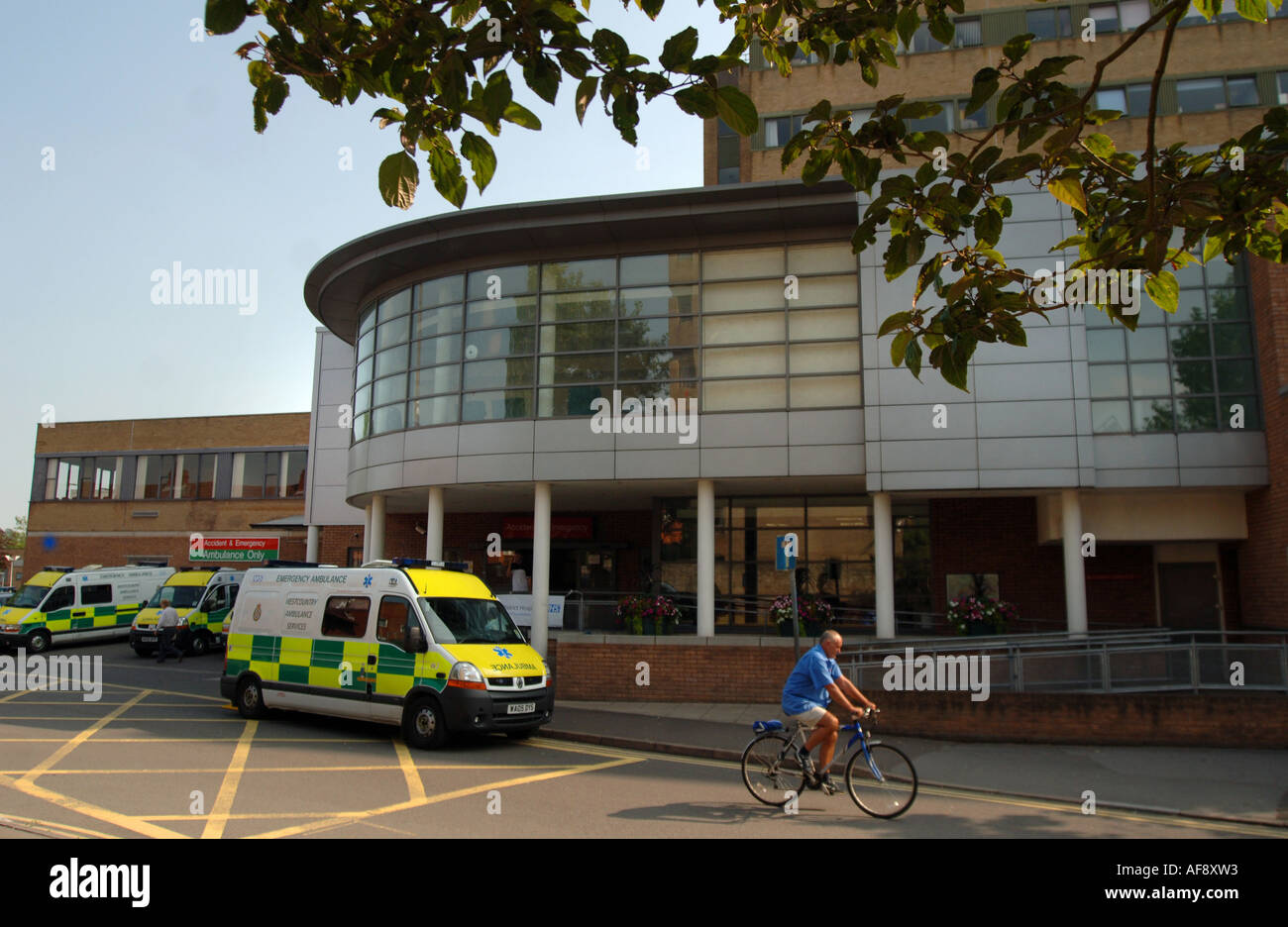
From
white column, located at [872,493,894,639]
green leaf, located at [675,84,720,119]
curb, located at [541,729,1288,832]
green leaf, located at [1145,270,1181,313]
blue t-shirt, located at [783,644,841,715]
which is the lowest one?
curb, located at [541,729,1288,832]

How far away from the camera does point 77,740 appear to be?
11227mm

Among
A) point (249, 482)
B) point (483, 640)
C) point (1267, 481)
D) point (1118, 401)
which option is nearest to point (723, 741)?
point (483, 640)

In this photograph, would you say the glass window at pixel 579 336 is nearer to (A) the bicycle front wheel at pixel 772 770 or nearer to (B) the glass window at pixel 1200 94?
(A) the bicycle front wheel at pixel 772 770

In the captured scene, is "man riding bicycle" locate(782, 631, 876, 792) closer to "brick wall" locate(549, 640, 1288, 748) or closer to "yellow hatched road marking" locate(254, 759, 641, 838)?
"yellow hatched road marking" locate(254, 759, 641, 838)

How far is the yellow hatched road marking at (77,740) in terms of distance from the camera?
359 inches

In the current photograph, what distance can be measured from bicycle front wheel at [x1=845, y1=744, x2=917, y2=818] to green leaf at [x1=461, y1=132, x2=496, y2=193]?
641cm

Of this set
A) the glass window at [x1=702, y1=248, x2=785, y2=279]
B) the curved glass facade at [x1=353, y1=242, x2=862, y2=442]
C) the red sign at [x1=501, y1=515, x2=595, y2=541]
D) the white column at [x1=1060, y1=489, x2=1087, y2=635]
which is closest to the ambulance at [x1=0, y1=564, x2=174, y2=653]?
the curved glass facade at [x1=353, y1=242, x2=862, y2=442]

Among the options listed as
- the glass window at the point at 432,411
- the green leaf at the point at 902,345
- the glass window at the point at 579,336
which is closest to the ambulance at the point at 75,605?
the glass window at the point at 432,411

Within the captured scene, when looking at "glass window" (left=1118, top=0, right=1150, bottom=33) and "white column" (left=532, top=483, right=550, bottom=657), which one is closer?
"white column" (left=532, top=483, right=550, bottom=657)

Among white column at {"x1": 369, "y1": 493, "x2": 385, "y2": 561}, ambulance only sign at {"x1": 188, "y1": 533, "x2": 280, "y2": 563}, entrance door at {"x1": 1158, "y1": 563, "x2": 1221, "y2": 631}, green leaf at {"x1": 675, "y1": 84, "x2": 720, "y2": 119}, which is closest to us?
green leaf at {"x1": 675, "y1": 84, "x2": 720, "y2": 119}

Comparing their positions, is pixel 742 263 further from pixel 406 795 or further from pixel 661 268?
pixel 406 795

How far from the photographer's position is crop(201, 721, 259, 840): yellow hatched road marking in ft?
22.9

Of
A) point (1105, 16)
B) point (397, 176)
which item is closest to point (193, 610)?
point (397, 176)

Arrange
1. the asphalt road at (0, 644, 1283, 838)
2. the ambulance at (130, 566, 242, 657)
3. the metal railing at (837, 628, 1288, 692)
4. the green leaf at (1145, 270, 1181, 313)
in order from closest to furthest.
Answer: the green leaf at (1145, 270, 1181, 313) → the asphalt road at (0, 644, 1283, 838) → the metal railing at (837, 628, 1288, 692) → the ambulance at (130, 566, 242, 657)
